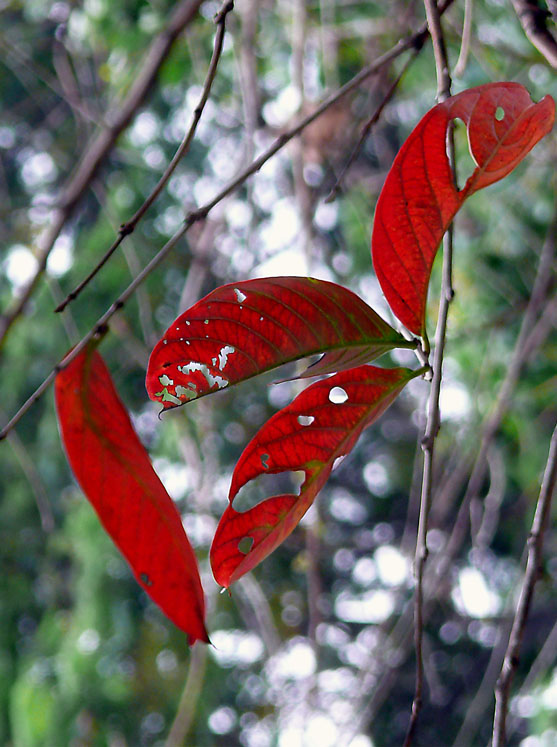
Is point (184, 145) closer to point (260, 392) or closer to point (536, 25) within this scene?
point (536, 25)

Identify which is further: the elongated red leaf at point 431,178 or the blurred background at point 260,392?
the blurred background at point 260,392

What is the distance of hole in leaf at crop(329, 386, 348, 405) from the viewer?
0.41 meters

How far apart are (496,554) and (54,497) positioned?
1.77 m

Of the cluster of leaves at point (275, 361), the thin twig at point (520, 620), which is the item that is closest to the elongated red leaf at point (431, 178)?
the cluster of leaves at point (275, 361)

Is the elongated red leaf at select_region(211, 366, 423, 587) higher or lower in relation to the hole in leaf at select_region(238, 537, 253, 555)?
higher

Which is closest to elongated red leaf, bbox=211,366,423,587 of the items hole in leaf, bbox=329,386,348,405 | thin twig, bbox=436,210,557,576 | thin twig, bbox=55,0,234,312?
hole in leaf, bbox=329,386,348,405

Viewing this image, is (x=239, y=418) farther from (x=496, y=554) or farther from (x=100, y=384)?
(x=100, y=384)

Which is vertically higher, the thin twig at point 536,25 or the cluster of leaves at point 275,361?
the thin twig at point 536,25

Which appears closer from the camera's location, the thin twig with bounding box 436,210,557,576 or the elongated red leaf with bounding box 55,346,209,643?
the elongated red leaf with bounding box 55,346,209,643

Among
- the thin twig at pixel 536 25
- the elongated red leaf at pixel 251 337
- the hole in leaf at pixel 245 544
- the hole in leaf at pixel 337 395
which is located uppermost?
the thin twig at pixel 536 25

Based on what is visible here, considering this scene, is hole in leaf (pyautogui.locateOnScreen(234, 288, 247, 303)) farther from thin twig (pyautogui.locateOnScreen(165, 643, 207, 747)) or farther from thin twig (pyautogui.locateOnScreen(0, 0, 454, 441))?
thin twig (pyautogui.locateOnScreen(165, 643, 207, 747))

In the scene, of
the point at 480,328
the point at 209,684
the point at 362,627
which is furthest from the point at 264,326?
the point at 362,627

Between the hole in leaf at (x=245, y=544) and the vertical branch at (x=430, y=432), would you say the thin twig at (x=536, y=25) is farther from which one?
the hole in leaf at (x=245, y=544)

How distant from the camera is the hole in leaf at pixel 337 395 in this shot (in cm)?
41
